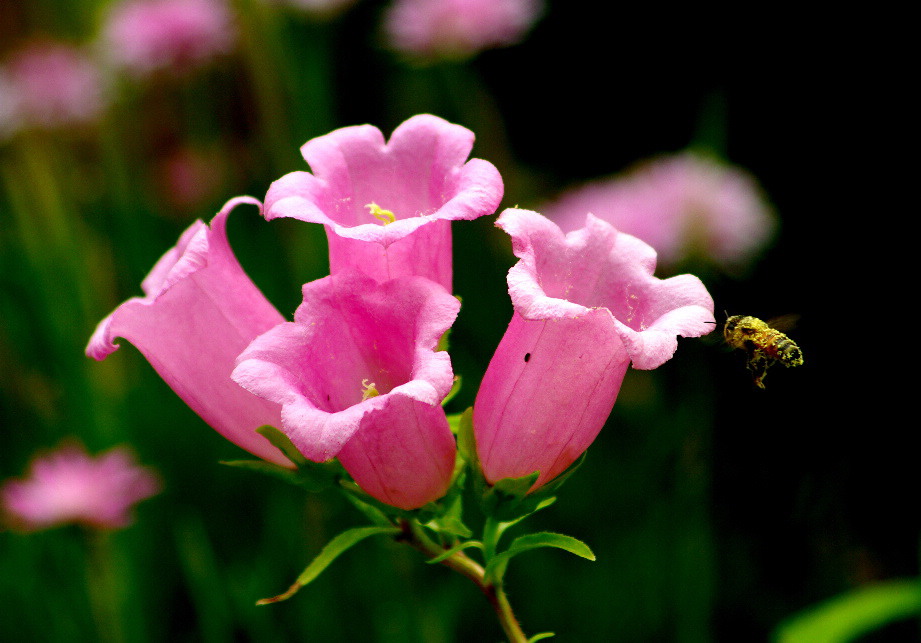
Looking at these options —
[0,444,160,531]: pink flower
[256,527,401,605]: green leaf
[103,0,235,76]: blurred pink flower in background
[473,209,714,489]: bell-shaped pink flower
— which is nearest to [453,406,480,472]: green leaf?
[473,209,714,489]: bell-shaped pink flower

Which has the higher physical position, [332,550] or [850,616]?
[332,550]

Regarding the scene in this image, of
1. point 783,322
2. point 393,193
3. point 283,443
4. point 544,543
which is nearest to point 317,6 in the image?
point 393,193

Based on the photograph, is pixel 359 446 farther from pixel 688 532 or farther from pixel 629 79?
pixel 629 79

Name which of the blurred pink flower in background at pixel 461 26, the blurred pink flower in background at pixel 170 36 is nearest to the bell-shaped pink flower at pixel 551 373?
the blurred pink flower in background at pixel 461 26

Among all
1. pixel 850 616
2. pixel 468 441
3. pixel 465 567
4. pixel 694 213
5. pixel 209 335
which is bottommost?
pixel 850 616

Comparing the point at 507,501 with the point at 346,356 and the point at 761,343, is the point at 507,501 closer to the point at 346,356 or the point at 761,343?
the point at 346,356

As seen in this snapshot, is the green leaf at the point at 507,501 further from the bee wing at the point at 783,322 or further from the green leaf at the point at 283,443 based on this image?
the bee wing at the point at 783,322

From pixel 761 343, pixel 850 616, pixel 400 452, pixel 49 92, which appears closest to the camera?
pixel 400 452
